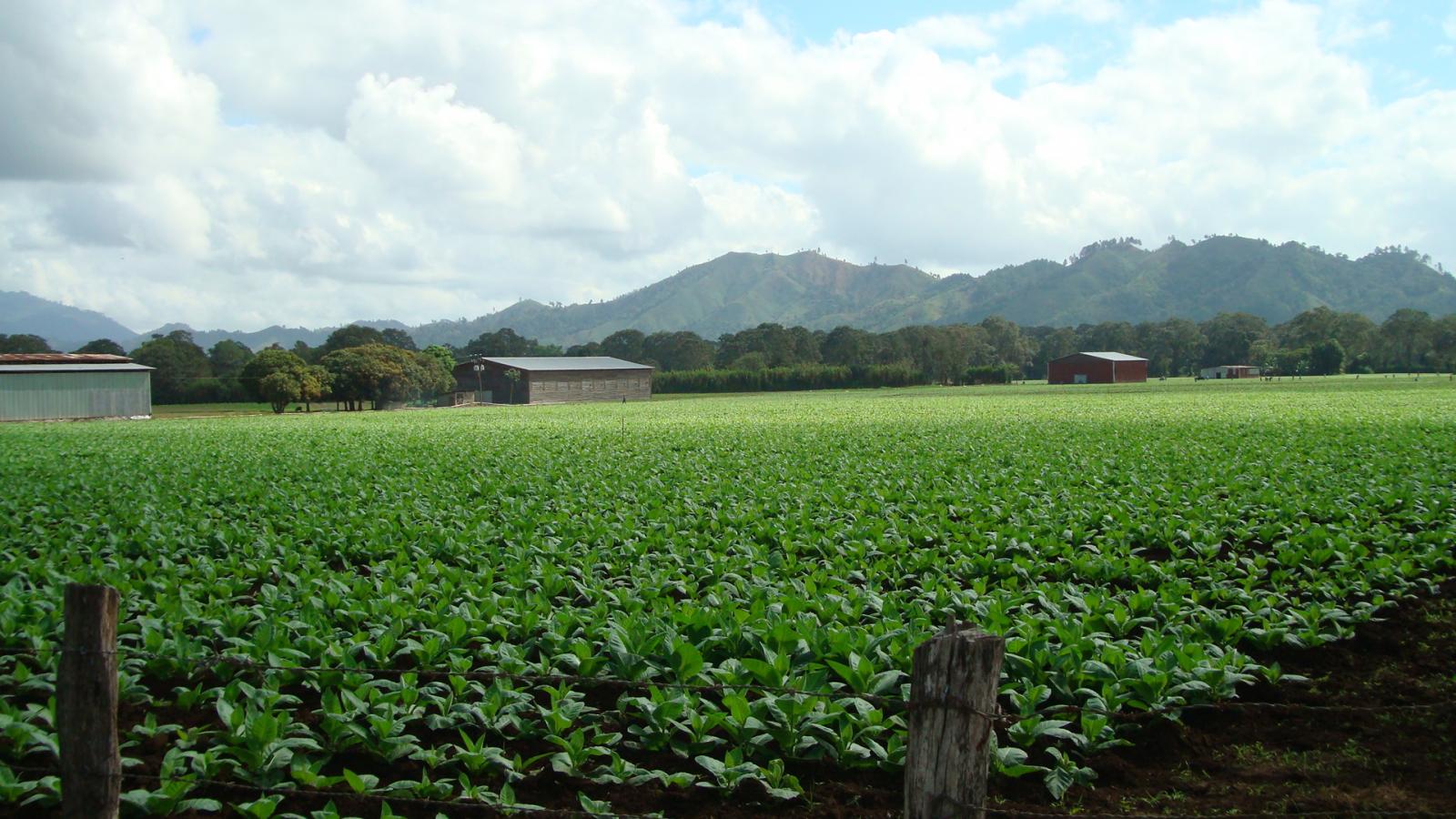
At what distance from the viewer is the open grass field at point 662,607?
5070mm

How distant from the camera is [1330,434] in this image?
74.1 feet

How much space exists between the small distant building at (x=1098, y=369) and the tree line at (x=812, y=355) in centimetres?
697

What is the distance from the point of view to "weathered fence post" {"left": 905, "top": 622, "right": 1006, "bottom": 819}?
3248 millimetres

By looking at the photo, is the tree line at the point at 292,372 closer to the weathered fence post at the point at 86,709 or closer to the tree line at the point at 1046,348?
the tree line at the point at 1046,348

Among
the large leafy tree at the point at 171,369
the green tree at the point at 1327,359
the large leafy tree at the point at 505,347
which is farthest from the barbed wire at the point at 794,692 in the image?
the large leafy tree at the point at 505,347

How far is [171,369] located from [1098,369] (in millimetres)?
99618

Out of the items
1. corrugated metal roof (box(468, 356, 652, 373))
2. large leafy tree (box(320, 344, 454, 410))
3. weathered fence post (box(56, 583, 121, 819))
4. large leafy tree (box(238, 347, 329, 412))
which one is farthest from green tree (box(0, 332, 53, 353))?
weathered fence post (box(56, 583, 121, 819))

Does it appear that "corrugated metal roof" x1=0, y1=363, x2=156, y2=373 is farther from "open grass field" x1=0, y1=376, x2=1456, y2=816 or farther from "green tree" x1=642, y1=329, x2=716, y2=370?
"green tree" x1=642, y1=329, x2=716, y2=370

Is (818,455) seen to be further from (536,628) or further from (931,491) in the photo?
(536,628)

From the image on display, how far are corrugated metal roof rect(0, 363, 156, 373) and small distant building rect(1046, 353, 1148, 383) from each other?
313 feet

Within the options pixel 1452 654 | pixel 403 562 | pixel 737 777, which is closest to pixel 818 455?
pixel 403 562

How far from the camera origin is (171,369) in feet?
294

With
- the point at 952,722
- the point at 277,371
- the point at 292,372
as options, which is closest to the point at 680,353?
the point at 292,372

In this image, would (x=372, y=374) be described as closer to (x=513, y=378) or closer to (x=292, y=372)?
(x=292, y=372)
